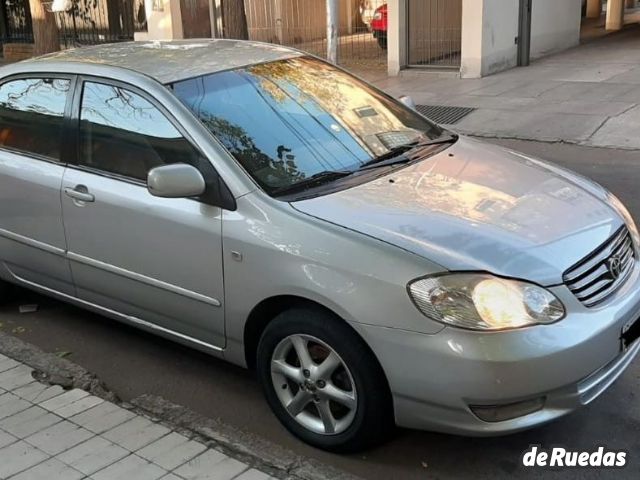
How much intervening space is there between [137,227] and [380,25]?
1412 cm

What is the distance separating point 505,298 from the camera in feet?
9.63

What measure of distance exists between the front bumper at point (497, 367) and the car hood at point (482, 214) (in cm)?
24

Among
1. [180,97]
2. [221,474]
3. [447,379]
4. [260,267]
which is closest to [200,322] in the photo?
[260,267]

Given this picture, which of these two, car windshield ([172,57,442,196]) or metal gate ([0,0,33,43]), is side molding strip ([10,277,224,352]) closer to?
car windshield ([172,57,442,196])

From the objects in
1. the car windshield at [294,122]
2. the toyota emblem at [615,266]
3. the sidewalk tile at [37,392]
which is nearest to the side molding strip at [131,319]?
the sidewalk tile at [37,392]

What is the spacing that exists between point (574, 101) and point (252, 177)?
26.6ft

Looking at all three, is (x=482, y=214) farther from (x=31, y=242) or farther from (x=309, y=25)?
(x=309, y=25)

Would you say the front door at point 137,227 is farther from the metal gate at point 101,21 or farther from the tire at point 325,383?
the metal gate at point 101,21

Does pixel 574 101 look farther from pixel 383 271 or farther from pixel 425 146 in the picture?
pixel 383 271

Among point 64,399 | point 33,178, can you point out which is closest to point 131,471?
point 64,399

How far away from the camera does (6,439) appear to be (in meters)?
3.44

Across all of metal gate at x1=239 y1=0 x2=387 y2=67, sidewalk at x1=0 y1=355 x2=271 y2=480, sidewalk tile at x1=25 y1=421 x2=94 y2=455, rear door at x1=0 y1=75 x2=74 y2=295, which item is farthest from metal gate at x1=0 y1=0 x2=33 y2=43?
sidewalk tile at x1=25 y1=421 x2=94 y2=455

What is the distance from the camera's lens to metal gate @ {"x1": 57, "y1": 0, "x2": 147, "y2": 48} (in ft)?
56.5
